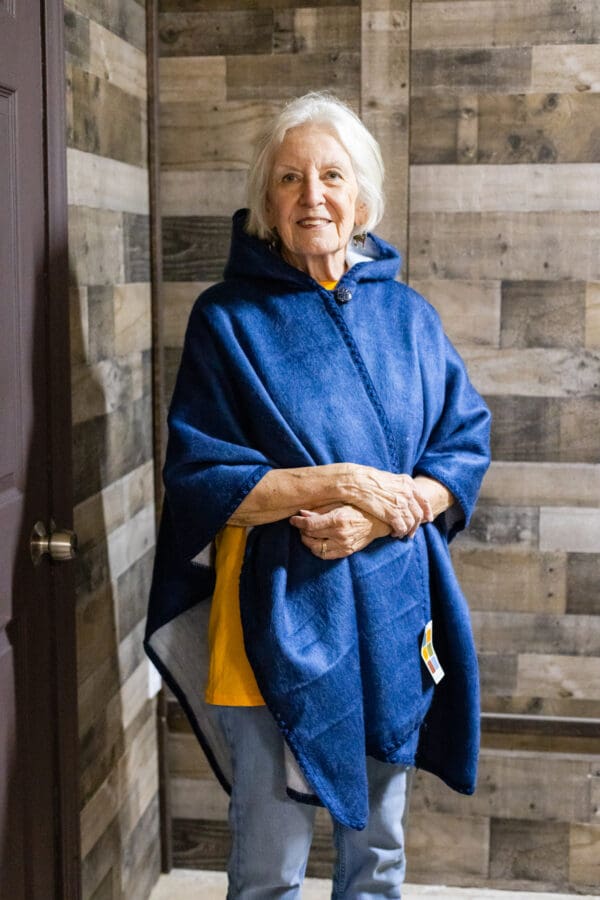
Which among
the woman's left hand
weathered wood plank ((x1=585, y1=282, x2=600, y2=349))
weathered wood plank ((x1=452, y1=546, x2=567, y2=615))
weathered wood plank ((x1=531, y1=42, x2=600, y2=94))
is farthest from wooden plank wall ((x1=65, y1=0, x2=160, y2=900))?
weathered wood plank ((x1=585, y1=282, x2=600, y2=349))

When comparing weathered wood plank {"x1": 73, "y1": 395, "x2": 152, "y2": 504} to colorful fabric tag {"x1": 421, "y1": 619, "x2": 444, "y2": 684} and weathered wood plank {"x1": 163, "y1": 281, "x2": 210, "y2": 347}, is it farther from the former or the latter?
Result: colorful fabric tag {"x1": 421, "y1": 619, "x2": 444, "y2": 684}

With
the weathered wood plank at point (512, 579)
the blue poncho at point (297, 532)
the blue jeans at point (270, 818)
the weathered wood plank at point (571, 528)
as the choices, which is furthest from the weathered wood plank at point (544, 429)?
the blue jeans at point (270, 818)

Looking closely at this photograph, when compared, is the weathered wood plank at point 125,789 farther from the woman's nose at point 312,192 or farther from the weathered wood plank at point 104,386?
the woman's nose at point 312,192

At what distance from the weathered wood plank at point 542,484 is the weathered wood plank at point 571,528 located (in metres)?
0.02

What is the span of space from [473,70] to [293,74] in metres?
0.39

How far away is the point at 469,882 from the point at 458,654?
2.98 ft

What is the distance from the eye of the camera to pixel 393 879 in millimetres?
2031

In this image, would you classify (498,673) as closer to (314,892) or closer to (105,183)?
(314,892)

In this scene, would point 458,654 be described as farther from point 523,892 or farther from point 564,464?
point 523,892

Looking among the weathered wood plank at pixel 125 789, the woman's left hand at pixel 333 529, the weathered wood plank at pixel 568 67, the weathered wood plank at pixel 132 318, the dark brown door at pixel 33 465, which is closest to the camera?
the dark brown door at pixel 33 465

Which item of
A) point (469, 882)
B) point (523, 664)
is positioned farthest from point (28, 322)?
point (469, 882)

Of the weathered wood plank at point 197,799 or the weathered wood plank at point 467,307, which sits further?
the weathered wood plank at point 197,799

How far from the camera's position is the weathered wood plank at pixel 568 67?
2393 millimetres

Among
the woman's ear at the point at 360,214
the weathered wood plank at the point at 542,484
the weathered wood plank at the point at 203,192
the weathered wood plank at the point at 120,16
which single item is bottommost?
the weathered wood plank at the point at 542,484
